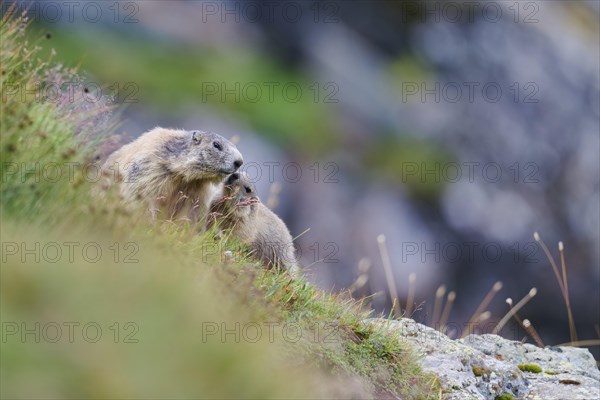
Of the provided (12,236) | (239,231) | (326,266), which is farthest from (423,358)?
(326,266)

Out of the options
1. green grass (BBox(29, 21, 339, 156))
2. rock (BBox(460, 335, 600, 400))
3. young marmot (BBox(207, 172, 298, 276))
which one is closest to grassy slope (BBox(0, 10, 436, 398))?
rock (BBox(460, 335, 600, 400))

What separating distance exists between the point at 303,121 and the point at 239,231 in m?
19.7

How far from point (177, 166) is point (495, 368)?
14.8 ft

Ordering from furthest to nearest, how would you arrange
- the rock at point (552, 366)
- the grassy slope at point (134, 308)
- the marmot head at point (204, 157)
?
the marmot head at point (204, 157) → the rock at point (552, 366) → the grassy slope at point (134, 308)

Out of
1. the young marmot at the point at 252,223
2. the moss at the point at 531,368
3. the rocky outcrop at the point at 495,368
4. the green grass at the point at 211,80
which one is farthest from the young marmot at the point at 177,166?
the green grass at the point at 211,80

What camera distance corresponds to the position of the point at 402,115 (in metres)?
31.0

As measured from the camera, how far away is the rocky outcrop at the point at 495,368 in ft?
28.8

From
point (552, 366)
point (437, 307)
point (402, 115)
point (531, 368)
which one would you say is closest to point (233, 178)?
point (531, 368)

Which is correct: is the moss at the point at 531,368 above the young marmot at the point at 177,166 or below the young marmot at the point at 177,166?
above

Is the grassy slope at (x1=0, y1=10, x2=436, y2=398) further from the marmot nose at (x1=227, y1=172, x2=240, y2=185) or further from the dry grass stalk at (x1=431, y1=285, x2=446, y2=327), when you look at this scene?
the marmot nose at (x1=227, y1=172, x2=240, y2=185)

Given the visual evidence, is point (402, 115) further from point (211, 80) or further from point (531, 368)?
point (531, 368)

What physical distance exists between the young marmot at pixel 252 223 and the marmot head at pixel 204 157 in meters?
0.41

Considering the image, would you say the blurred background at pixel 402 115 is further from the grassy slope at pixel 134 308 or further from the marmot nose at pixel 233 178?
the grassy slope at pixel 134 308

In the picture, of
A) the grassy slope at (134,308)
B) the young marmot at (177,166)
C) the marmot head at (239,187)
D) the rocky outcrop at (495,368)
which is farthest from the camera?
the marmot head at (239,187)
